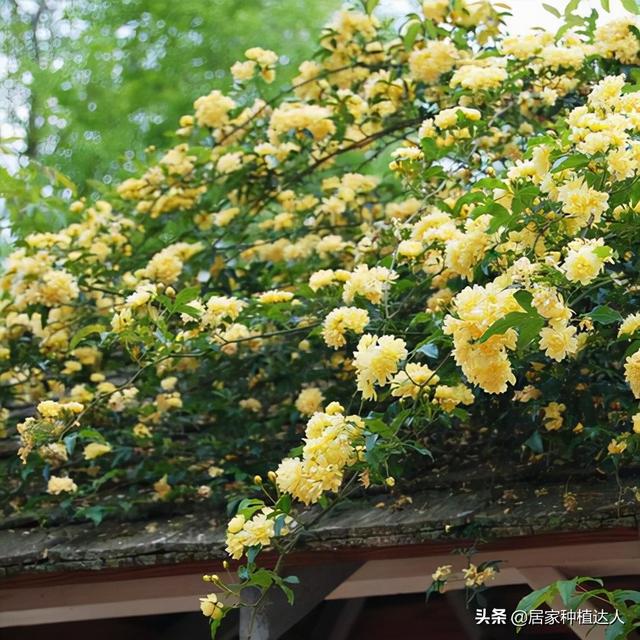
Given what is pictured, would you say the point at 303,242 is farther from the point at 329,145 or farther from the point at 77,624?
the point at 77,624

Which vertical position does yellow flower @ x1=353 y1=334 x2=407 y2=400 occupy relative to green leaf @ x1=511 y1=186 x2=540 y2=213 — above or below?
below

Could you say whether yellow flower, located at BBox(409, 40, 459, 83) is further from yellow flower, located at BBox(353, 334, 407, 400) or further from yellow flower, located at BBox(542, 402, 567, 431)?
yellow flower, located at BBox(353, 334, 407, 400)

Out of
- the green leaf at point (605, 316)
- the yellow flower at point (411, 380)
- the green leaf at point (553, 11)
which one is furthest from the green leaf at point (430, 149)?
the green leaf at point (605, 316)

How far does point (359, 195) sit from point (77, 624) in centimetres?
172

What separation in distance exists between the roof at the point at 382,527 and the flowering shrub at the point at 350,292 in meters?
0.09

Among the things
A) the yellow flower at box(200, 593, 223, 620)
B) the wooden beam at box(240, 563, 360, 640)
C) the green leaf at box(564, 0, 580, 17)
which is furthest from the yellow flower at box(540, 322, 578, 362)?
the green leaf at box(564, 0, 580, 17)

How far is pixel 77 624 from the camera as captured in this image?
3.51 meters

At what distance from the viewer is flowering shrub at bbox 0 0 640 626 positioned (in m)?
1.92

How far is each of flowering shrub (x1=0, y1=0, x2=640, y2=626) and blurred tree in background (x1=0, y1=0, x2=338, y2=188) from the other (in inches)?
182

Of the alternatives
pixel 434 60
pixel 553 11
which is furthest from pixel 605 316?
pixel 434 60

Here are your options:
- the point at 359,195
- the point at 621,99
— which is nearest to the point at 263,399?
the point at 359,195

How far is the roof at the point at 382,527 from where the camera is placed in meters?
2.22

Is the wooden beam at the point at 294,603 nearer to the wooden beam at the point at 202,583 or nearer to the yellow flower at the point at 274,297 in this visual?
the wooden beam at the point at 202,583

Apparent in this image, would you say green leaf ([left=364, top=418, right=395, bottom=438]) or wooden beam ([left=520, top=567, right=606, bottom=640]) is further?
wooden beam ([left=520, top=567, right=606, bottom=640])
